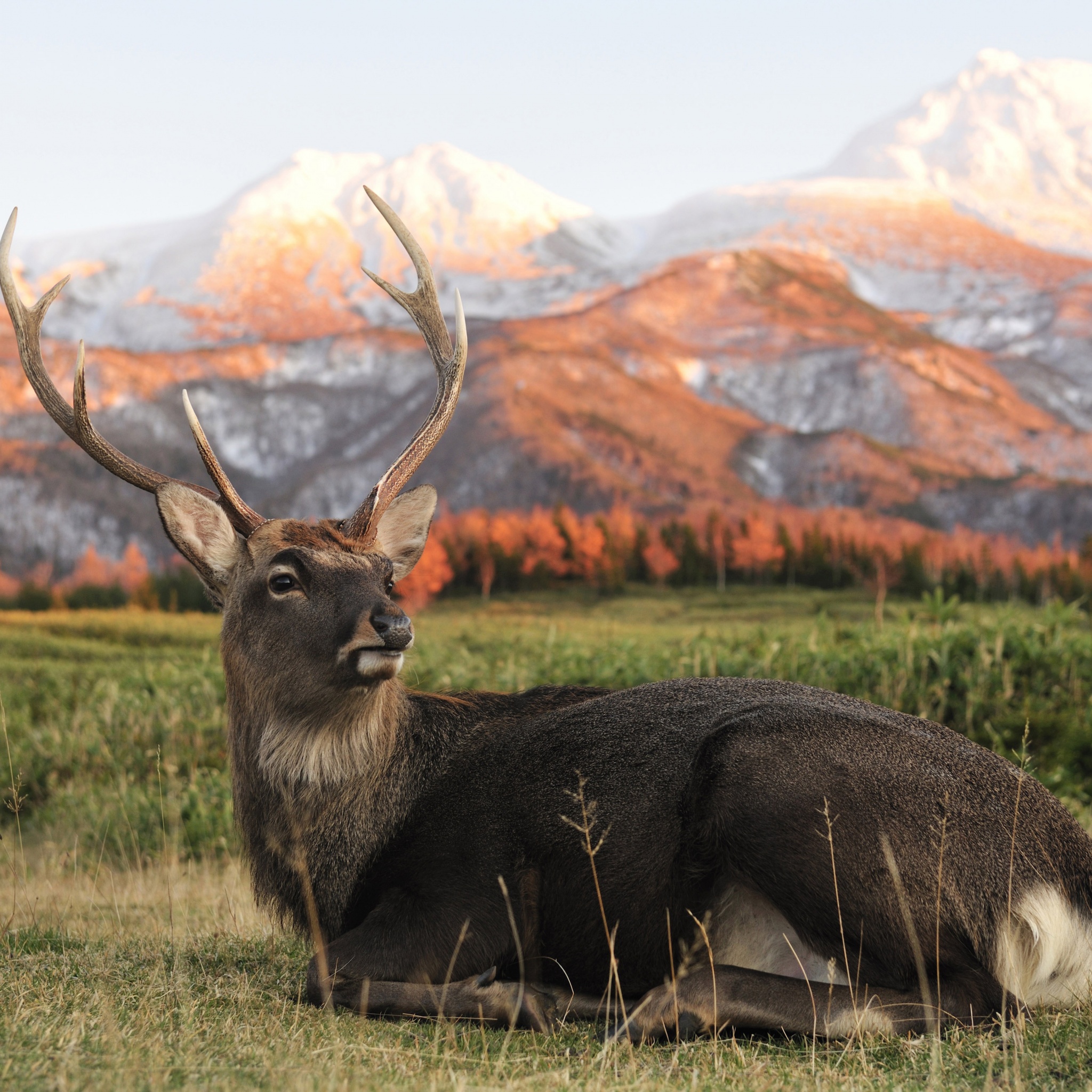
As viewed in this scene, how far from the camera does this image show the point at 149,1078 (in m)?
2.90

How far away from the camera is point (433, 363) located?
19.4 ft

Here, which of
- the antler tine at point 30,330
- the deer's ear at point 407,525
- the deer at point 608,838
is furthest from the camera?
the deer's ear at point 407,525

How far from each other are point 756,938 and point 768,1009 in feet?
0.95

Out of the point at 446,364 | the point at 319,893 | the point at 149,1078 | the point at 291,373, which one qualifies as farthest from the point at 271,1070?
the point at 291,373

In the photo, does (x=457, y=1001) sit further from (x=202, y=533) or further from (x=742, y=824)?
(x=202, y=533)

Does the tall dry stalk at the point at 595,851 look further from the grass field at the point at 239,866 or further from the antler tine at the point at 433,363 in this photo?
the antler tine at the point at 433,363

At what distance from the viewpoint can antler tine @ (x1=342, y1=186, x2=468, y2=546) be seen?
17.0 feet

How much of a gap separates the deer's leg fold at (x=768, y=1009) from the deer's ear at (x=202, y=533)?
2.63 m

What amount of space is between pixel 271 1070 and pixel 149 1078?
316 mm

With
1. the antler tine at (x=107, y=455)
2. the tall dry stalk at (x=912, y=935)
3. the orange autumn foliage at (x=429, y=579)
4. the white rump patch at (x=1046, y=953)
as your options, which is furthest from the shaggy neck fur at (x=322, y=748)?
the orange autumn foliage at (x=429, y=579)

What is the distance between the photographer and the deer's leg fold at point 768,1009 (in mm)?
3711

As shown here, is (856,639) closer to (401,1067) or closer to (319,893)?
(319,893)

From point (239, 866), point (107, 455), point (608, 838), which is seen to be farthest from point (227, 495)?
point (239, 866)

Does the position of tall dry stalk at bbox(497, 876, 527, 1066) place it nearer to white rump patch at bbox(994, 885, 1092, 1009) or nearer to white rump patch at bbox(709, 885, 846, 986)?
white rump patch at bbox(709, 885, 846, 986)
